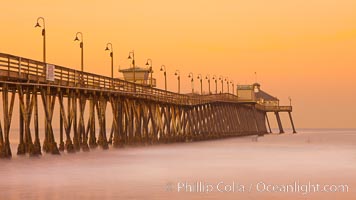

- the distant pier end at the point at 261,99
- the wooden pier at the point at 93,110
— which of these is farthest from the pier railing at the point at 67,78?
the distant pier end at the point at 261,99

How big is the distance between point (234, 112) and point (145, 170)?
92.2 m

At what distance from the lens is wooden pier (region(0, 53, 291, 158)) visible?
129 ft

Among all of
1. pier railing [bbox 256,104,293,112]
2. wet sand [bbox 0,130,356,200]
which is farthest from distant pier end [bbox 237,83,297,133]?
wet sand [bbox 0,130,356,200]

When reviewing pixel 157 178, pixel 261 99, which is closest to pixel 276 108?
pixel 261 99

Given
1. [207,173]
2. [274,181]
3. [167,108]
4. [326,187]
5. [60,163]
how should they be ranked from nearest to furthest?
[326,187], [274,181], [207,173], [60,163], [167,108]

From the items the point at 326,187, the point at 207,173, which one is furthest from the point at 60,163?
the point at 326,187

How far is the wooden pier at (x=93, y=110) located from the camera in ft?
129

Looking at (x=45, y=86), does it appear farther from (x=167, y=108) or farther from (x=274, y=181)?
(x=167, y=108)

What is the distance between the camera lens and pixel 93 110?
173ft

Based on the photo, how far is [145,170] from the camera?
32.7m

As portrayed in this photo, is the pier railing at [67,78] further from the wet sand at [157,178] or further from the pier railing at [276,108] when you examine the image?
the pier railing at [276,108]

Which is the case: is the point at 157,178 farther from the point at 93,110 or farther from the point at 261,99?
the point at 261,99

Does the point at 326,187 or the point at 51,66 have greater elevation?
the point at 51,66

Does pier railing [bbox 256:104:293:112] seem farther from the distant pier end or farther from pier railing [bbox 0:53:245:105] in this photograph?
pier railing [bbox 0:53:245:105]
